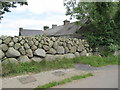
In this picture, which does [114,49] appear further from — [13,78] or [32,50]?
[13,78]

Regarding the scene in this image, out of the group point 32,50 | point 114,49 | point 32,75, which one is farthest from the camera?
point 114,49

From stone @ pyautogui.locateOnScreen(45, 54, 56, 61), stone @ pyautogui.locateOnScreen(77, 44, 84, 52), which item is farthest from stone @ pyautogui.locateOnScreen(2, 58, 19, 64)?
stone @ pyautogui.locateOnScreen(77, 44, 84, 52)

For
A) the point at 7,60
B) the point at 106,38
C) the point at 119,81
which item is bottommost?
the point at 119,81

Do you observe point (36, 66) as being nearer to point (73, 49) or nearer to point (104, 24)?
point (73, 49)

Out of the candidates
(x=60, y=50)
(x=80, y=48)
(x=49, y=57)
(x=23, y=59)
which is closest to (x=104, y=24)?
(x=80, y=48)

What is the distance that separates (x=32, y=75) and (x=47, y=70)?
3.25ft

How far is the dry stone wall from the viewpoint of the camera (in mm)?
7809

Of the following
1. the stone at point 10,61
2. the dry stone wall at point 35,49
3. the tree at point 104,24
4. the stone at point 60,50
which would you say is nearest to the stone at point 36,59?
the dry stone wall at point 35,49

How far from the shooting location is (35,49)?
874 centimetres

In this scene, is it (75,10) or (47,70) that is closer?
(47,70)

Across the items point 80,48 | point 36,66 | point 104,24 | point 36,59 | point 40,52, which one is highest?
point 104,24

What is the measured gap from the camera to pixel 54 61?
8.70 metres

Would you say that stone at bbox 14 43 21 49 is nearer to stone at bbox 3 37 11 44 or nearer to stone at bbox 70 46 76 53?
stone at bbox 3 37 11 44

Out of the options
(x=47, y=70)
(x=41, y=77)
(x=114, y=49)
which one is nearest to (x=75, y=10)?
(x=114, y=49)
